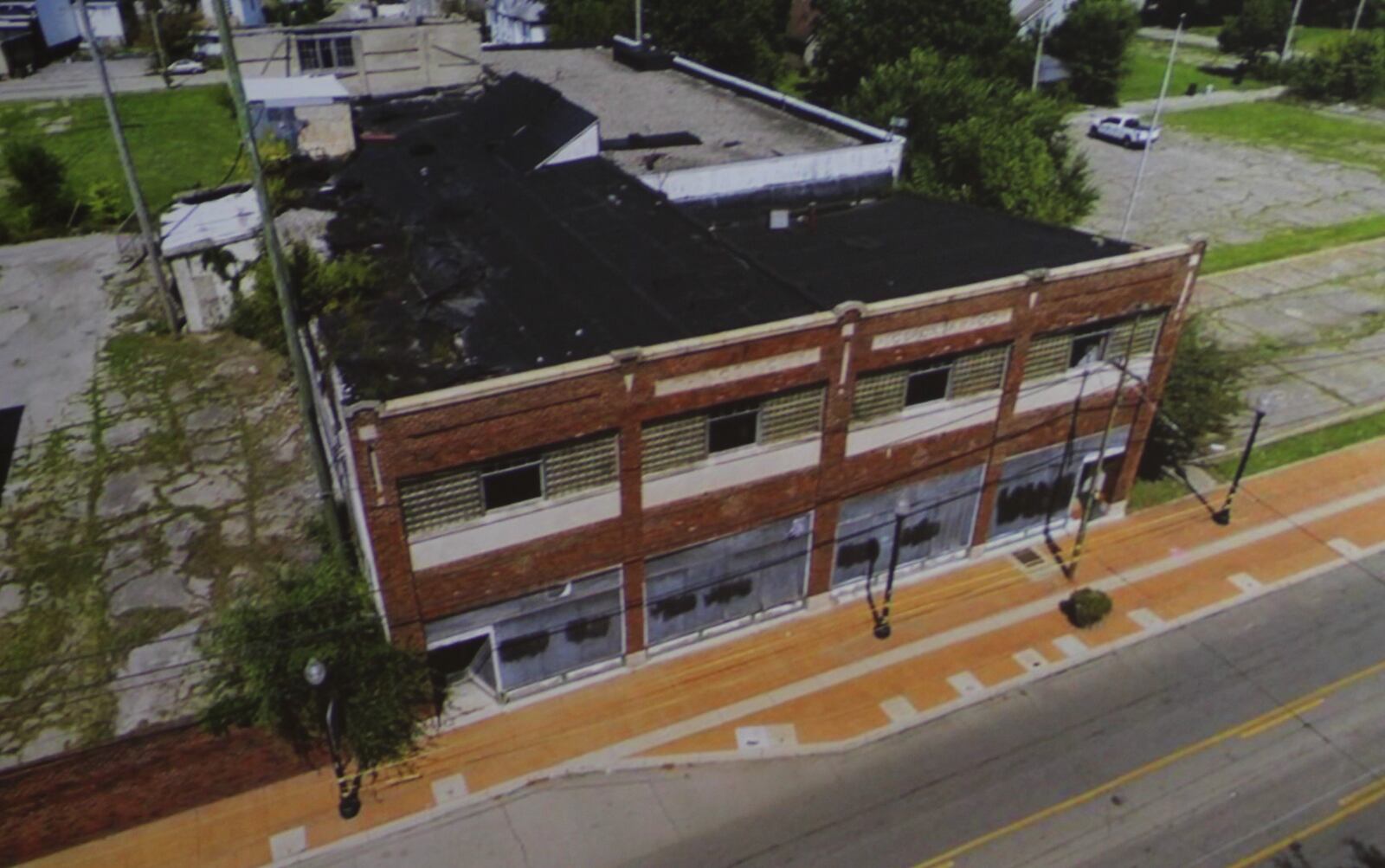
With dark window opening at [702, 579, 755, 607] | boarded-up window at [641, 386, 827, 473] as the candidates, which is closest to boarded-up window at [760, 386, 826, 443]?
boarded-up window at [641, 386, 827, 473]

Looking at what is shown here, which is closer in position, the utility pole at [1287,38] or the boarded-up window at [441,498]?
the boarded-up window at [441,498]

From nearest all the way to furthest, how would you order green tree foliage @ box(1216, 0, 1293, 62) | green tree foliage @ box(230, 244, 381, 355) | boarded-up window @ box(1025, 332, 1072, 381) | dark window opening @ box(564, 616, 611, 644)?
dark window opening @ box(564, 616, 611, 644)
green tree foliage @ box(230, 244, 381, 355)
boarded-up window @ box(1025, 332, 1072, 381)
green tree foliage @ box(1216, 0, 1293, 62)

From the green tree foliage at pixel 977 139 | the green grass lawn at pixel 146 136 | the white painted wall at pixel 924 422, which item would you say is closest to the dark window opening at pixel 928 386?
the white painted wall at pixel 924 422

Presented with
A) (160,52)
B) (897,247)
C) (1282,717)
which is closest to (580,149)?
(897,247)

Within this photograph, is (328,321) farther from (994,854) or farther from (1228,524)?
(1228,524)

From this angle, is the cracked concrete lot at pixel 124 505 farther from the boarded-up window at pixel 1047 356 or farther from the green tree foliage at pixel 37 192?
the boarded-up window at pixel 1047 356

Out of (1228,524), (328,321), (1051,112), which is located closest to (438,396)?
(328,321)

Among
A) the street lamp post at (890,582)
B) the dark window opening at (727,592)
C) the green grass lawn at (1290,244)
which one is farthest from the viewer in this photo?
the green grass lawn at (1290,244)

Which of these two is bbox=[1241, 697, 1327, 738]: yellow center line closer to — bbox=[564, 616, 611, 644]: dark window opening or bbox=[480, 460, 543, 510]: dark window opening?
bbox=[564, 616, 611, 644]: dark window opening
